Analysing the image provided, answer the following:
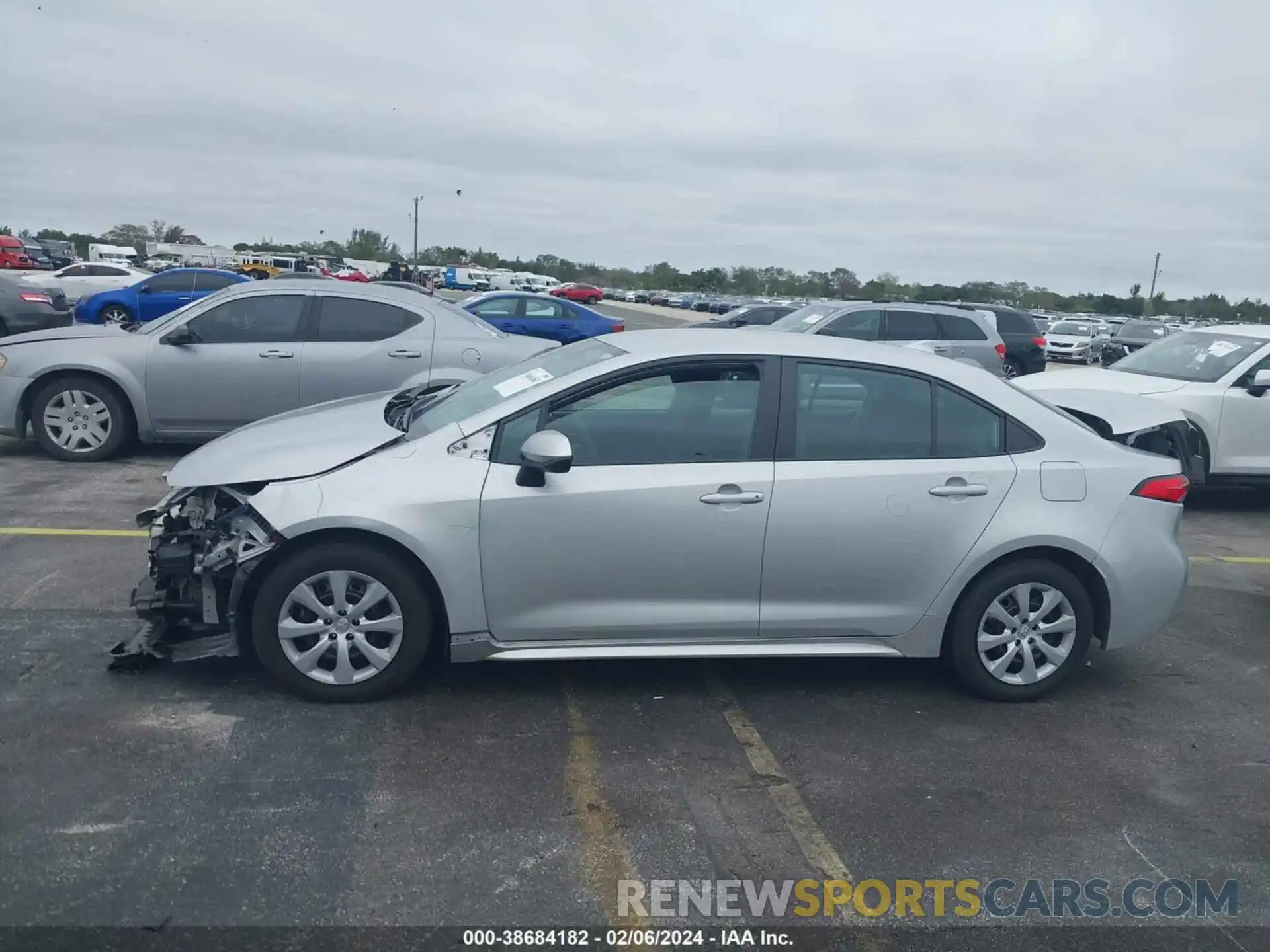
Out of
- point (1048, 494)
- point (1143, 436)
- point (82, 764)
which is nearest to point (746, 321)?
point (1143, 436)

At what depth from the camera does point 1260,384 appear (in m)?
9.61

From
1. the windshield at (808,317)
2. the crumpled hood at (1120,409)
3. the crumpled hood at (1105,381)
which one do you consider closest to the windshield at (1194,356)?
the crumpled hood at (1105,381)

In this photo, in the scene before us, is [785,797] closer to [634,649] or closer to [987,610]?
[634,649]

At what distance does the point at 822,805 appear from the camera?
4.10 metres

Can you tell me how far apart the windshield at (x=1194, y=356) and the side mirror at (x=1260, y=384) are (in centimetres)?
24

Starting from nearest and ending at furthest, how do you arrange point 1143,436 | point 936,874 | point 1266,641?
point 936,874 < point 1266,641 < point 1143,436

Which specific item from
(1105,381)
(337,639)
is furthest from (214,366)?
(1105,381)

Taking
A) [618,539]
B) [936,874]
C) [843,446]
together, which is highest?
[843,446]

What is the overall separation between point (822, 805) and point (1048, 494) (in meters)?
1.85

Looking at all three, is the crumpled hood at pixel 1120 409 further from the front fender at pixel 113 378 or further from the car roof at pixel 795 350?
the front fender at pixel 113 378

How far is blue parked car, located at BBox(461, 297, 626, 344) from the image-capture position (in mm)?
21438

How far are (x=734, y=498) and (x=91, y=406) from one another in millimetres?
6907

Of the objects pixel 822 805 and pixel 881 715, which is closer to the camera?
pixel 822 805

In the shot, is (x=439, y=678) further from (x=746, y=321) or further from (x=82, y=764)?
(x=746, y=321)
